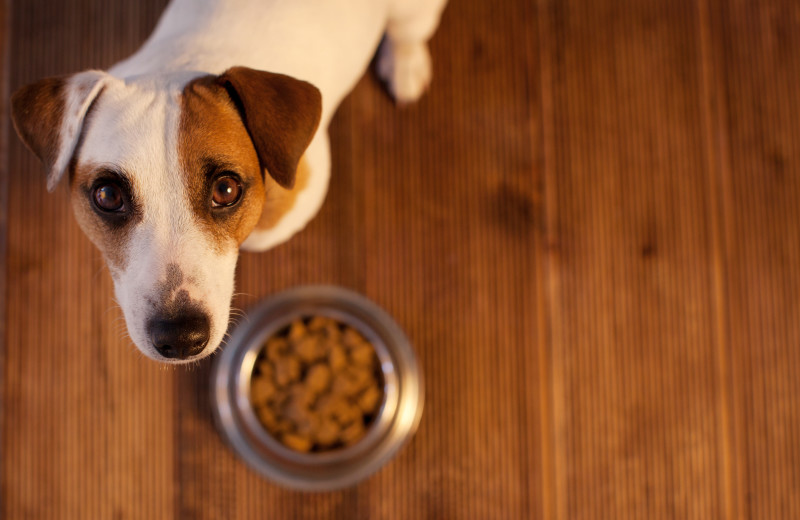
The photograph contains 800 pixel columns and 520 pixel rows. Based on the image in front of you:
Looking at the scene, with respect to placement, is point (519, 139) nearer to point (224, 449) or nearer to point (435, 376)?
point (435, 376)

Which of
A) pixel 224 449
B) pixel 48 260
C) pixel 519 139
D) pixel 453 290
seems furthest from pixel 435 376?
pixel 48 260

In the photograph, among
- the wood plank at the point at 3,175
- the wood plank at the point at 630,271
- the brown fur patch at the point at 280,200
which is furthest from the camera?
the wood plank at the point at 630,271

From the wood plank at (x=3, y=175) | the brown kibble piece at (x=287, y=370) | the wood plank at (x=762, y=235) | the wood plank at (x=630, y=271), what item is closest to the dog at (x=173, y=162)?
the brown kibble piece at (x=287, y=370)

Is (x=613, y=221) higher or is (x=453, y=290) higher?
(x=613, y=221)

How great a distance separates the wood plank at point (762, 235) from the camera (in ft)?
6.56

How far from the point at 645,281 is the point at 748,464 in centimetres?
67

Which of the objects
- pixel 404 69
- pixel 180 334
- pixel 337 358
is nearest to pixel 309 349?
pixel 337 358

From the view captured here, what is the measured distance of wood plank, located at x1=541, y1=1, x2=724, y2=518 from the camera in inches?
77.7

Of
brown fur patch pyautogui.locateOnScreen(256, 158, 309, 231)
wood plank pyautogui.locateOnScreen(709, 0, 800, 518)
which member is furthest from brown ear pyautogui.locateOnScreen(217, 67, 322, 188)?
wood plank pyautogui.locateOnScreen(709, 0, 800, 518)

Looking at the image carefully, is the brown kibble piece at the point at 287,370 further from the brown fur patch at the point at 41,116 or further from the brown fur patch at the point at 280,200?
the brown fur patch at the point at 41,116

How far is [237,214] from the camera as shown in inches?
45.4

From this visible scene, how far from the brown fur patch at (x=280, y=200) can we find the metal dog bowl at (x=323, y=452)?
0.44 meters

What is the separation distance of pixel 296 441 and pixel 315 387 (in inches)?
6.6

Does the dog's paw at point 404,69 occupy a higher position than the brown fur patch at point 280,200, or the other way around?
the dog's paw at point 404,69
